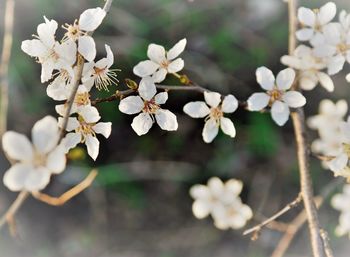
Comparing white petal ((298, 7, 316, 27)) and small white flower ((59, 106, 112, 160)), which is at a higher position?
white petal ((298, 7, 316, 27))

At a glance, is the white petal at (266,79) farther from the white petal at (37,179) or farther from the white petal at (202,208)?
the white petal at (202,208)

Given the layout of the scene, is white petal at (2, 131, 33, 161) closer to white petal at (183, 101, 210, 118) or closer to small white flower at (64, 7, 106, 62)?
small white flower at (64, 7, 106, 62)

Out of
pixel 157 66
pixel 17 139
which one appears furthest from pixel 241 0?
pixel 17 139

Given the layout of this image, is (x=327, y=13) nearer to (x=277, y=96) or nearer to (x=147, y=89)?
(x=277, y=96)

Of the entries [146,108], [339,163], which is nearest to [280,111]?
[339,163]

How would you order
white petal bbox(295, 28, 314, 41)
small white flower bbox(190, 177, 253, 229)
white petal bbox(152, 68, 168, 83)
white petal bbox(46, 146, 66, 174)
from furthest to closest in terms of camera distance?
1. small white flower bbox(190, 177, 253, 229)
2. white petal bbox(295, 28, 314, 41)
3. white petal bbox(152, 68, 168, 83)
4. white petal bbox(46, 146, 66, 174)

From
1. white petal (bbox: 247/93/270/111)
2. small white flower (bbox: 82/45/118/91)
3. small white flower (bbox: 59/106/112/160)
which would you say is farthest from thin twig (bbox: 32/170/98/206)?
white petal (bbox: 247/93/270/111)

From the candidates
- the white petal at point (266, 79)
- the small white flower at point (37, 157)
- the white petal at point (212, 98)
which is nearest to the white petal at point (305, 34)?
→ the white petal at point (266, 79)
